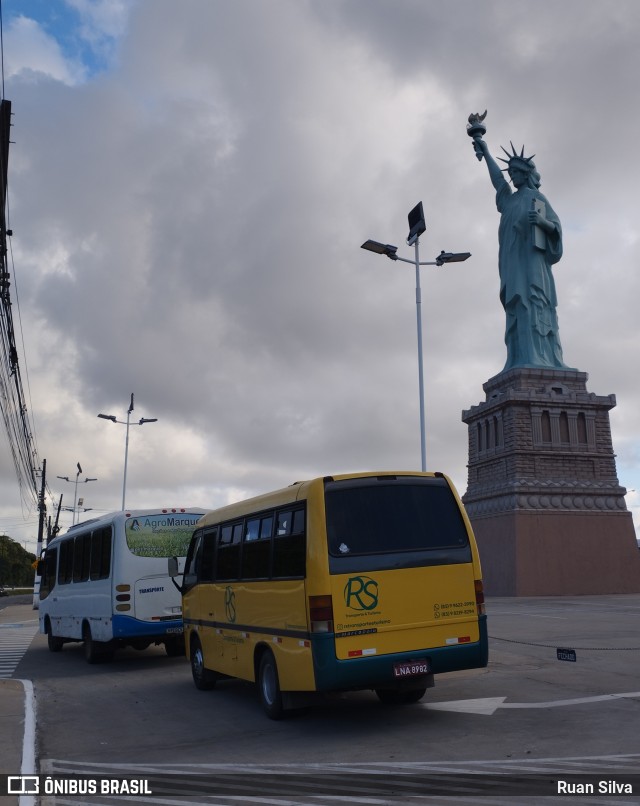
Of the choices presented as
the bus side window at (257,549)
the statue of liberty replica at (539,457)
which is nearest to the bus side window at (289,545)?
the bus side window at (257,549)

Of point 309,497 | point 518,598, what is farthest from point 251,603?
point 518,598

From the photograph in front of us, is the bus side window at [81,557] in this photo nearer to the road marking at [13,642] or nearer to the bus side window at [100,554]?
the bus side window at [100,554]

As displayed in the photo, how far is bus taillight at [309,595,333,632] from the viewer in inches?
333

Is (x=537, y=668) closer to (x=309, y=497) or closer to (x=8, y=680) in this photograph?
(x=309, y=497)

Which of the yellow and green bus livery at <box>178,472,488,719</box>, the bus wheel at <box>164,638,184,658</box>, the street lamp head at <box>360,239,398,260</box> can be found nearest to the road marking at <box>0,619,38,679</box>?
the bus wheel at <box>164,638,184,658</box>

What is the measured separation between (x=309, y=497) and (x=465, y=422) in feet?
118

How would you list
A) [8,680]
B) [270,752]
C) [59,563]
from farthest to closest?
[59,563] → [8,680] → [270,752]

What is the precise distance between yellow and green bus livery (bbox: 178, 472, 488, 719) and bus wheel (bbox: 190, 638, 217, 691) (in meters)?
2.16

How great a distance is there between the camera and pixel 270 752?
25.9ft

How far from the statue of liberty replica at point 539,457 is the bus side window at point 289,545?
2910 cm

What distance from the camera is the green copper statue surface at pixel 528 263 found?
42812 millimetres

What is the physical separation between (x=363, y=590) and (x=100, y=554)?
896cm

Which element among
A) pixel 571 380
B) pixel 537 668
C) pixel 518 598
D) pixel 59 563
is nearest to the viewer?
pixel 537 668

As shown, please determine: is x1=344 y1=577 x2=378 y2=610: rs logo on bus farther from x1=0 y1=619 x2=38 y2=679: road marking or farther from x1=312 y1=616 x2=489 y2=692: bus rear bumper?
x1=0 y1=619 x2=38 y2=679: road marking
